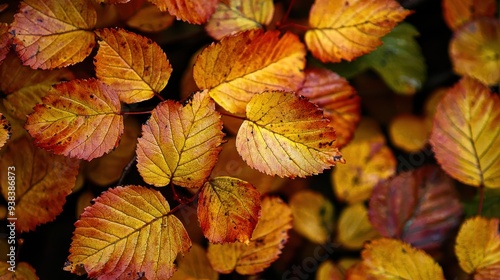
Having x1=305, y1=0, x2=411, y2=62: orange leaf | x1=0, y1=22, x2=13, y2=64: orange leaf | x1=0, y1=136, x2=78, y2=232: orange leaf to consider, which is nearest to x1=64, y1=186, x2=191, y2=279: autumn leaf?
x1=0, y1=136, x2=78, y2=232: orange leaf

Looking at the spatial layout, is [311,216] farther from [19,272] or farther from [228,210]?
[19,272]

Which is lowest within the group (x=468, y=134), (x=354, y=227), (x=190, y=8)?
(x=354, y=227)

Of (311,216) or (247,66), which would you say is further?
(311,216)

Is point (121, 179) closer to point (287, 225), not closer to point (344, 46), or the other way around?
point (287, 225)

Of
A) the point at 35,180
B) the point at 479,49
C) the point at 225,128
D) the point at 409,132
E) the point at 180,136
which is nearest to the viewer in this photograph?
the point at 180,136

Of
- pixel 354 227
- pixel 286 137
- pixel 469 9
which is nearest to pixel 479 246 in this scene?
pixel 354 227
